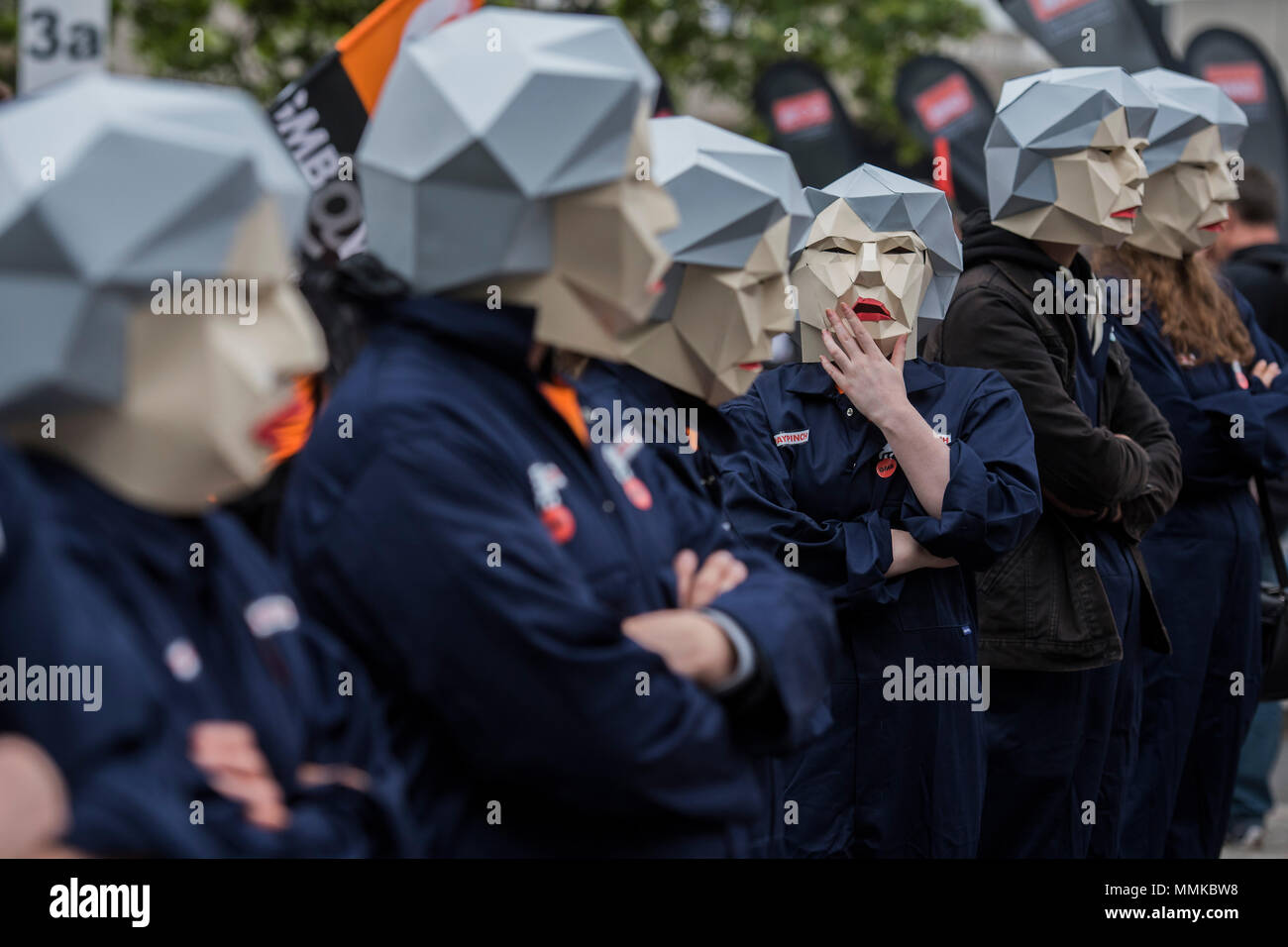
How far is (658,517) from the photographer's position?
2.61 metres

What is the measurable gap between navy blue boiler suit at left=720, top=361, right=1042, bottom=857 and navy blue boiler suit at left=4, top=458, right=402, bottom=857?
6.53ft

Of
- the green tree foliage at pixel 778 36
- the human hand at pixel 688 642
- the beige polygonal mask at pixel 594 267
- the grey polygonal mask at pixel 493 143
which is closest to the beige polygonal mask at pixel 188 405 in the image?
the grey polygonal mask at pixel 493 143

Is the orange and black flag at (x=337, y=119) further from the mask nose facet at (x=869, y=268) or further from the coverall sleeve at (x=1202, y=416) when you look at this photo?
the coverall sleeve at (x=1202, y=416)

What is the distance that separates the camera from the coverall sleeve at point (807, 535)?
394 centimetres

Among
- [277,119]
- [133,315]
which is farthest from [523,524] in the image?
[277,119]

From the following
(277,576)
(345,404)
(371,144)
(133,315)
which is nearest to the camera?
(133,315)

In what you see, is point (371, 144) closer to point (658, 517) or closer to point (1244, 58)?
point (658, 517)

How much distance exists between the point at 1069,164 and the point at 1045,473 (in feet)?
3.08

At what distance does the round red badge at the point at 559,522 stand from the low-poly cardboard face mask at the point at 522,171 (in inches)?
10.4

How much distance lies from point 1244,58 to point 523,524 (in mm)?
10221

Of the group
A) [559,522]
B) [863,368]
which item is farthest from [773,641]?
[863,368]

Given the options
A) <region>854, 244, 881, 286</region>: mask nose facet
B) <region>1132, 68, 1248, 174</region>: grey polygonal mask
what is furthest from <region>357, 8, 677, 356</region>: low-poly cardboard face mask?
<region>1132, 68, 1248, 174</region>: grey polygonal mask

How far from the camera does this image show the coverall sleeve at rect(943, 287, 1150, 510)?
4.46 meters
